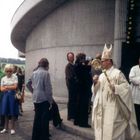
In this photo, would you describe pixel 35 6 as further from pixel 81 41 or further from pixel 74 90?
pixel 74 90

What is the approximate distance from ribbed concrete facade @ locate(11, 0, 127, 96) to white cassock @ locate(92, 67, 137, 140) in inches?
313

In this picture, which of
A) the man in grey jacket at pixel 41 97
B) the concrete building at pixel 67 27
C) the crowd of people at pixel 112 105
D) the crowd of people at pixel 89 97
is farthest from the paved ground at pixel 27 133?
the concrete building at pixel 67 27

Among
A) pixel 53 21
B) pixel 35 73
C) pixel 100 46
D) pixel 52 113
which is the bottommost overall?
pixel 52 113

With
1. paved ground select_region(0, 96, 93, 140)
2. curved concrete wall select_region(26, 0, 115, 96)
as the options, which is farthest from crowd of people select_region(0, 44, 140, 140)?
curved concrete wall select_region(26, 0, 115, 96)

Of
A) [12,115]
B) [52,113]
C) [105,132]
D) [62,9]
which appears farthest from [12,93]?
[62,9]

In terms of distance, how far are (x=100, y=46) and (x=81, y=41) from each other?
1223mm

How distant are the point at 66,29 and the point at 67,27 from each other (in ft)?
0.41

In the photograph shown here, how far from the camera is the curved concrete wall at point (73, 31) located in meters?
18.2

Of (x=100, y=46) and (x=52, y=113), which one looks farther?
(x=100, y=46)

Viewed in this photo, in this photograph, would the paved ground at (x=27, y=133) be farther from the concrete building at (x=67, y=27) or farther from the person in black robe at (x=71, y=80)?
the concrete building at (x=67, y=27)

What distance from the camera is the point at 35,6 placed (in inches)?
830

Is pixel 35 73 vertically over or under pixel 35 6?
under

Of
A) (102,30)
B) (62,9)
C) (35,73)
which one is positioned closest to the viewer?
(35,73)

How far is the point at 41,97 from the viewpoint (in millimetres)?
8305
